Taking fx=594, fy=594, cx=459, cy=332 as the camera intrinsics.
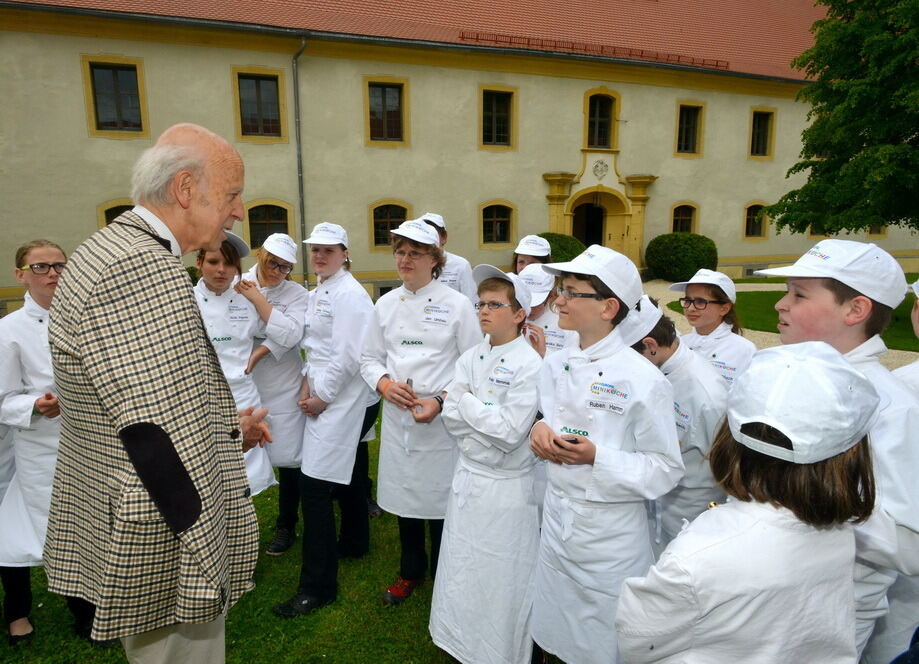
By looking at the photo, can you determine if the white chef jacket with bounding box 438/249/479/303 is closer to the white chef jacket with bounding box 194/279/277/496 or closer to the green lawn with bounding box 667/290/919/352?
the white chef jacket with bounding box 194/279/277/496

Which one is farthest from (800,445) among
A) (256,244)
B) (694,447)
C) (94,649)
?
(256,244)

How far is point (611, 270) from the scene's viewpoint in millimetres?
2840

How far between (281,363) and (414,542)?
1.74 metres

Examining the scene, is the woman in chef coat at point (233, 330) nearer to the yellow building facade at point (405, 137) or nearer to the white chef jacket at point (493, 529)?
the white chef jacket at point (493, 529)

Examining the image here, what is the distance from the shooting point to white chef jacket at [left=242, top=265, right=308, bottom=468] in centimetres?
453

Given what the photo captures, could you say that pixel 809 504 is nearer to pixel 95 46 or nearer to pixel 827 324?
pixel 827 324

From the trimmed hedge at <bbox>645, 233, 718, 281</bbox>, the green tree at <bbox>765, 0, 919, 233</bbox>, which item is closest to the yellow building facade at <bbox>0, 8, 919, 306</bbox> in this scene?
the trimmed hedge at <bbox>645, 233, 718, 281</bbox>

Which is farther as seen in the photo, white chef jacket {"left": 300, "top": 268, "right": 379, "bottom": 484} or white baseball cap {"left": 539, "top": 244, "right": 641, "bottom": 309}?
white chef jacket {"left": 300, "top": 268, "right": 379, "bottom": 484}

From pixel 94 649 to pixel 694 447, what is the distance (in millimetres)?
3729

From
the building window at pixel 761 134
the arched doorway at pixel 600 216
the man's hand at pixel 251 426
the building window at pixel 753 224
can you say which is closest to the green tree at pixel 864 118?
the arched doorway at pixel 600 216

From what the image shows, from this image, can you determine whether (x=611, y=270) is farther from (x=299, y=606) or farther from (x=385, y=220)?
(x=385, y=220)

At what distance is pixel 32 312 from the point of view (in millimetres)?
3594

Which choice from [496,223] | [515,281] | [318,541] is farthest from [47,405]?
[496,223]

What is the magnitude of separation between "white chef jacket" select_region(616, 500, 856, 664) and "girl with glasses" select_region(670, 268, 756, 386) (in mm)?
2723
